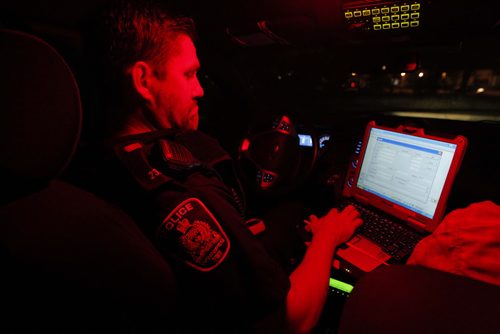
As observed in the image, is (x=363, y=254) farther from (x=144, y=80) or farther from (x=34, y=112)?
(x=34, y=112)

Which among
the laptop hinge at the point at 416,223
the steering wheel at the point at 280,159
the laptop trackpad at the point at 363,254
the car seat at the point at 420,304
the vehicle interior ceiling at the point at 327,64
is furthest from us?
the steering wheel at the point at 280,159

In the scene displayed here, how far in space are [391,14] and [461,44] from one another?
1.52 ft

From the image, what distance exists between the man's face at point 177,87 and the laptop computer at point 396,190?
826 mm

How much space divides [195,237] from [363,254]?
0.74m

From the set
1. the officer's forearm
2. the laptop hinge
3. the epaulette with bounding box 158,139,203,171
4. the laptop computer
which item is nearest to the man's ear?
the epaulette with bounding box 158,139,203,171

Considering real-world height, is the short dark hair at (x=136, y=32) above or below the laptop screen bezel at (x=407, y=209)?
above

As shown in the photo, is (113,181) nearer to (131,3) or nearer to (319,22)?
(131,3)

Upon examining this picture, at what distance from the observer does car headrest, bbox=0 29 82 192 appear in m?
0.56

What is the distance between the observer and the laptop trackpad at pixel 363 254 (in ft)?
3.70

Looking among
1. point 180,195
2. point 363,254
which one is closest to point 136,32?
point 180,195

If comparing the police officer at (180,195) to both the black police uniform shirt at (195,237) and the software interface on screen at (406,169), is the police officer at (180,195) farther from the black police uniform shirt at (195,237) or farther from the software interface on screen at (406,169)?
the software interface on screen at (406,169)

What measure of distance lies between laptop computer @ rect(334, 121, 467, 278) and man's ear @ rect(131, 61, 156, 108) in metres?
0.91

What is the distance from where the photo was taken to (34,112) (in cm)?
59

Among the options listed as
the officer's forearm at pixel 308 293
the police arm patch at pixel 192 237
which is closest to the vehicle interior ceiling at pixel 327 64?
the police arm patch at pixel 192 237
